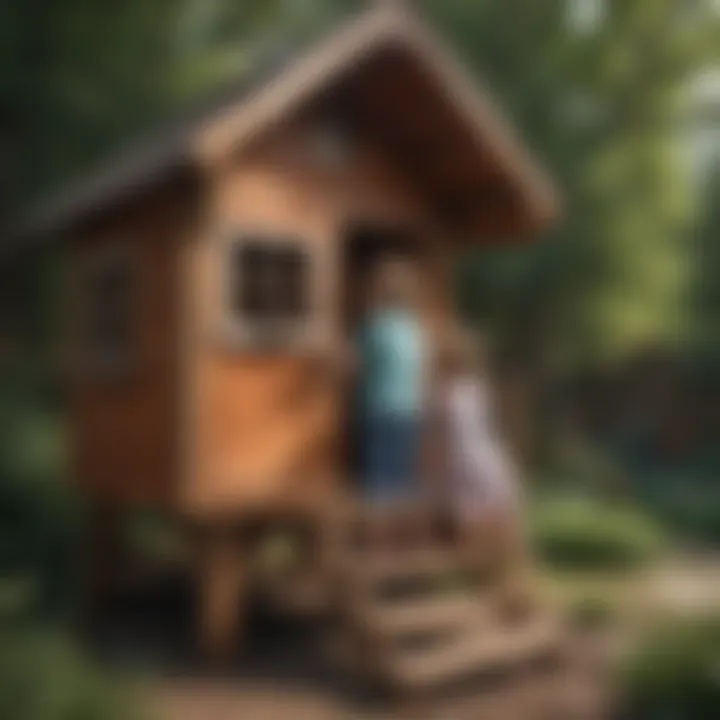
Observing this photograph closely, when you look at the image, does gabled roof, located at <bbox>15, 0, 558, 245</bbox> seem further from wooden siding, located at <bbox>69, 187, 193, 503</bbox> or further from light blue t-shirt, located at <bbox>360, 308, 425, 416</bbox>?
light blue t-shirt, located at <bbox>360, 308, 425, 416</bbox>

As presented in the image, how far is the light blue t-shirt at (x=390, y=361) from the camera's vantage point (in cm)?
584

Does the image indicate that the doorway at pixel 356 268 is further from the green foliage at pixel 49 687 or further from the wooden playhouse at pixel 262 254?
the green foliage at pixel 49 687

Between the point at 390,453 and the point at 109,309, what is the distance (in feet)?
6.66

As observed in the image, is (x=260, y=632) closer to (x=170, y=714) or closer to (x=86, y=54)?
(x=170, y=714)

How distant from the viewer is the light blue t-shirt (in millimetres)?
5836

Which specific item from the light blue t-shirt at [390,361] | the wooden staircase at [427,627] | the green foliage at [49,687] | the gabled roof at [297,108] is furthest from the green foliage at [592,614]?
the green foliage at [49,687]

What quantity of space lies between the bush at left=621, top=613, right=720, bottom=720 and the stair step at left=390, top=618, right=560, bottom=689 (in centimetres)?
68

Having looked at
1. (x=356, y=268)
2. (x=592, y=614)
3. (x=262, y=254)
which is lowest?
(x=592, y=614)

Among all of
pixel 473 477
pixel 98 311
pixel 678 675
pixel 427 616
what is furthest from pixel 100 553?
pixel 678 675

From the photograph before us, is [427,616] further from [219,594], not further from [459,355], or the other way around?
[459,355]

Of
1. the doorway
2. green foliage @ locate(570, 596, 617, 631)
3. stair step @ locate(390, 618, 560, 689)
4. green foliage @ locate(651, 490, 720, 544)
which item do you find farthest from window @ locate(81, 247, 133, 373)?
green foliage @ locate(651, 490, 720, 544)

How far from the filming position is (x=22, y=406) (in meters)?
8.01

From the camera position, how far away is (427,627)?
5332mm

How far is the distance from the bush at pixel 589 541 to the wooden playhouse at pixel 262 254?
2.79m
